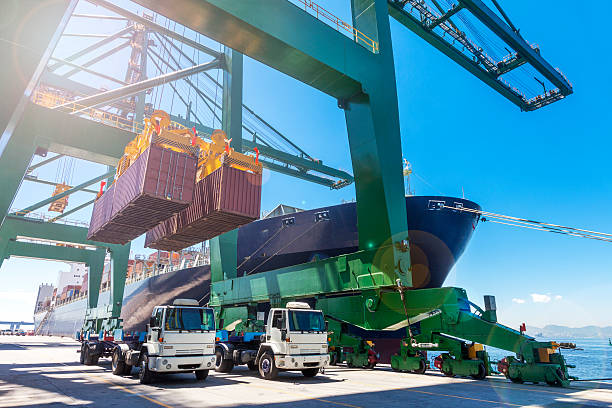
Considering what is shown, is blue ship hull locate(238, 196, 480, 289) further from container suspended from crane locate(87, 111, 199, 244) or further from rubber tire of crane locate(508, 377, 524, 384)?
rubber tire of crane locate(508, 377, 524, 384)

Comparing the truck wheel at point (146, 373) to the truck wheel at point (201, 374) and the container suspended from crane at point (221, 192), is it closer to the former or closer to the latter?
the truck wheel at point (201, 374)

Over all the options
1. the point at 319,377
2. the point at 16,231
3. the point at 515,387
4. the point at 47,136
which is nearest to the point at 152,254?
the point at 16,231

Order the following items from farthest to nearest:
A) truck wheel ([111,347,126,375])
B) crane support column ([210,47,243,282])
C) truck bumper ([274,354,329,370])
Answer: crane support column ([210,47,243,282])
truck wheel ([111,347,126,375])
truck bumper ([274,354,329,370])

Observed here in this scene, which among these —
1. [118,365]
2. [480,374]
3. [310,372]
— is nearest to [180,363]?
[118,365]

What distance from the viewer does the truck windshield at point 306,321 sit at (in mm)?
10508

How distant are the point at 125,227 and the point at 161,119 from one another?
603 centimetres

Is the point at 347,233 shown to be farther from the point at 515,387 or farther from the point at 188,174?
the point at 515,387

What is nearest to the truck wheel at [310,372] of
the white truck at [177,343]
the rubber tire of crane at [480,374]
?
the white truck at [177,343]

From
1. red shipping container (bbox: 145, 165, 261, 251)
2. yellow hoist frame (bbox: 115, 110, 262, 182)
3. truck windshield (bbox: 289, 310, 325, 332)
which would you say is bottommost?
truck windshield (bbox: 289, 310, 325, 332)

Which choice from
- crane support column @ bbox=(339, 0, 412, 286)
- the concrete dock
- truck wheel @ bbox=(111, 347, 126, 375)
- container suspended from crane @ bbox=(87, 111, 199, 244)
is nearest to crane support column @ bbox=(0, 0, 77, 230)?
the concrete dock

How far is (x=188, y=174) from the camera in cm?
1586

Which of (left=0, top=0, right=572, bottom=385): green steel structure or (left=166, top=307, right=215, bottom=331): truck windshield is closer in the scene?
(left=166, top=307, right=215, bottom=331): truck windshield

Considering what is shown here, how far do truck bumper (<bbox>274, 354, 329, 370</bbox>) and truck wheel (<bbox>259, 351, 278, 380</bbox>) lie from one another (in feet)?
0.95

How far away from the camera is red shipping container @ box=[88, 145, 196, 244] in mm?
14584
